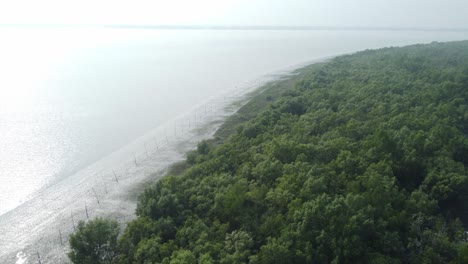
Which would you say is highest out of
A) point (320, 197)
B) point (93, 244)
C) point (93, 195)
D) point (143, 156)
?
point (320, 197)

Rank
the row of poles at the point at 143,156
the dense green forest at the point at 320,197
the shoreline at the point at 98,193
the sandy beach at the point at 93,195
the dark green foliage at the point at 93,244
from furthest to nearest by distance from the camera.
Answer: the row of poles at the point at 143,156, the shoreline at the point at 98,193, the sandy beach at the point at 93,195, the dark green foliage at the point at 93,244, the dense green forest at the point at 320,197

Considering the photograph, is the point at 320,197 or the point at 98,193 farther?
the point at 98,193

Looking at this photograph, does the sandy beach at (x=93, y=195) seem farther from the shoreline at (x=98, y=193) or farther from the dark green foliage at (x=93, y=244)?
the dark green foliage at (x=93, y=244)

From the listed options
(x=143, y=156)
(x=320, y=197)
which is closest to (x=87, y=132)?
(x=143, y=156)

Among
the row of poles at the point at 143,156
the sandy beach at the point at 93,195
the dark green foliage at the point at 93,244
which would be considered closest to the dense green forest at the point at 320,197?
the dark green foliage at the point at 93,244

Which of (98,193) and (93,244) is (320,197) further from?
(98,193)

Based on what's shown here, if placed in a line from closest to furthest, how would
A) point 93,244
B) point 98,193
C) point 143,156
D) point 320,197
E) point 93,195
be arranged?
point 93,244, point 320,197, point 93,195, point 98,193, point 143,156

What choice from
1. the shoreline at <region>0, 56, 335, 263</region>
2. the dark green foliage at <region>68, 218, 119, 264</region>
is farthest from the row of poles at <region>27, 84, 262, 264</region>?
the dark green foliage at <region>68, 218, 119, 264</region>
